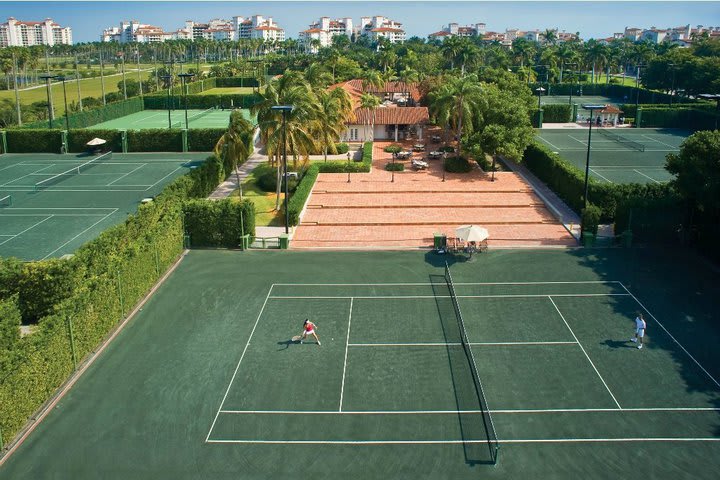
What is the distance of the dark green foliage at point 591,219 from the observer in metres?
35.8

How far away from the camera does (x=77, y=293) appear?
23516mm

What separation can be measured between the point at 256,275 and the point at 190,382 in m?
10.3

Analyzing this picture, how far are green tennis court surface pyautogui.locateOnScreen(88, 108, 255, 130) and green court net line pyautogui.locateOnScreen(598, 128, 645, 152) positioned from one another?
1620 inches

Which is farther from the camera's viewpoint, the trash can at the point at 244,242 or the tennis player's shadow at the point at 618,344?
the trash can at the point at 244,242

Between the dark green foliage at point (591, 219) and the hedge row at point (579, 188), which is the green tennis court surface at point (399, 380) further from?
the hedge row at point (579, 188)

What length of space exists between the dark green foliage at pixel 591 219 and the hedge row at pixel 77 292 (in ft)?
62.5

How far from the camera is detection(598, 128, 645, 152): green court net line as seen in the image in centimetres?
6382

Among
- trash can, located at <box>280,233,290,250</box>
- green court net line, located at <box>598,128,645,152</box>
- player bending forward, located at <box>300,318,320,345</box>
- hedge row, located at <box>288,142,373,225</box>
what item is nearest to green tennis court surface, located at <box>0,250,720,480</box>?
player bending forward, located at <box>300,318,320,345</box>

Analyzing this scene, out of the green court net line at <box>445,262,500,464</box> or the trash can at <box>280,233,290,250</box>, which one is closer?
the green court net line at <box>445,262,500,464</box>

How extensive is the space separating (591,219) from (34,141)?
5460cm

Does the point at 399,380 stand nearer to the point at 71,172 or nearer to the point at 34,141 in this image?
the point at 71,172

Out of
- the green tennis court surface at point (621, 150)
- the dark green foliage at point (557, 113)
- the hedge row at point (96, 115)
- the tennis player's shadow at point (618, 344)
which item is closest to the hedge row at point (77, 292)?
the tennis player's shadow at point (618, 344)

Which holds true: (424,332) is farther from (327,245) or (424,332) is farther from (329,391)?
(327,245)

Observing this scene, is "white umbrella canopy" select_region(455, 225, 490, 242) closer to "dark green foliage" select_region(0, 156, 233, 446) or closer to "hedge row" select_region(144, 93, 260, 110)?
"dark green foliage" select_region(0, 156, 233, 446)
